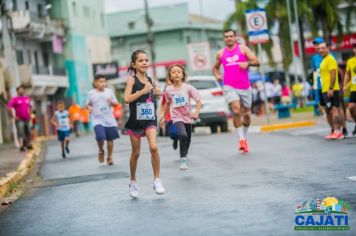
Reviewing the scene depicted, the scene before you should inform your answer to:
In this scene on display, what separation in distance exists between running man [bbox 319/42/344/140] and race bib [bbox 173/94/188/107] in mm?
3848

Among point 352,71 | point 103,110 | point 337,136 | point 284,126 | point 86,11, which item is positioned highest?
point 86,11

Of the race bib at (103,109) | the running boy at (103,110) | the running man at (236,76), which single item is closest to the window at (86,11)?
the running boy at (103,110)

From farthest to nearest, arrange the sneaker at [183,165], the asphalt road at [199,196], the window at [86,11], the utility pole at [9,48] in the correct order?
the window at [86,11]
the utility pole at [9,48]
the sneaker at [183,165]
the asphalt road at [199,196]

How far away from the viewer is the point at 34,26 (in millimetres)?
53156

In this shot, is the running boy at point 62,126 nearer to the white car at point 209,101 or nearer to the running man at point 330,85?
the white car at point 209,101

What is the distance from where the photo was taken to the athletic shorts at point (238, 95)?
1441cm

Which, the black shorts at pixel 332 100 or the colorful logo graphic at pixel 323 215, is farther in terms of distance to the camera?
the black shorts at pixel 332 100

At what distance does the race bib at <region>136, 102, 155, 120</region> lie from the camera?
949 centimetres

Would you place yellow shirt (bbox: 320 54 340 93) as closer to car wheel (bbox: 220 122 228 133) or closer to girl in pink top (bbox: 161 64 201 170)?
girl in pink top (bbox: 161 64 201 170)

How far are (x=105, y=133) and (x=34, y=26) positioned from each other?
129 ft

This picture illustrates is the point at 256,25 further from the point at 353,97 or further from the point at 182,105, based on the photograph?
the point at 182,105

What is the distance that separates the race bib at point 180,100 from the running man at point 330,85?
3.85 meters

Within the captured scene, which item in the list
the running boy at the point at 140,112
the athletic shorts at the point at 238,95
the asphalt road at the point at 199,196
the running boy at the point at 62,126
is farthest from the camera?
the running boy at the point at 62,126

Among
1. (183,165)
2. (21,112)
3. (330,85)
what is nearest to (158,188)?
(183,165)
